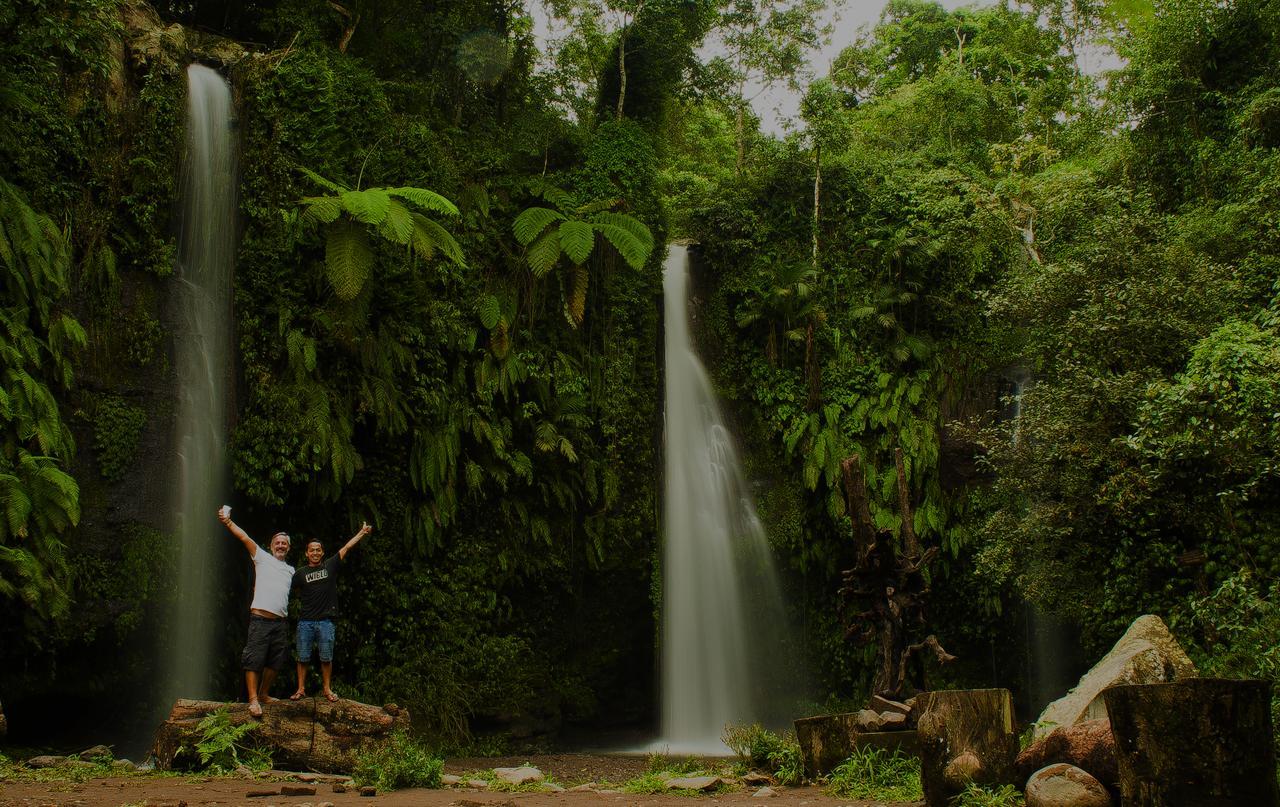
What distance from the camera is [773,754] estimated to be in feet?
27.5

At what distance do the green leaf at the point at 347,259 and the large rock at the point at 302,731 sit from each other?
17.3 feet

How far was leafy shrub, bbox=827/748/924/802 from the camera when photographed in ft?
22.6

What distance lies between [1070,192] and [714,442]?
6.93m

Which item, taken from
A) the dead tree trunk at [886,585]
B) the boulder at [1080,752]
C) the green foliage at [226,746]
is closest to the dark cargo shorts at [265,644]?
the green foliage at [226,746]

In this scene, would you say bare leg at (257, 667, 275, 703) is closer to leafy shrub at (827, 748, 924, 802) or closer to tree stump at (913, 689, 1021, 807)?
leafy shrub at (827, 748, 924, 802)

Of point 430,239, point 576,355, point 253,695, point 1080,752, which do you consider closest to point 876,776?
point 1080,752

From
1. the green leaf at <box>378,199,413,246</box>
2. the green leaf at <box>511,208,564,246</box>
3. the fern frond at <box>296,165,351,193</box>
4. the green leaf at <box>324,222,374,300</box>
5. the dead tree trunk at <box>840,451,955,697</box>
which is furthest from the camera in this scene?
the green leaf at <box>511,208,564,246</box>

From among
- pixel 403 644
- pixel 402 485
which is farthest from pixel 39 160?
pixel 403 644

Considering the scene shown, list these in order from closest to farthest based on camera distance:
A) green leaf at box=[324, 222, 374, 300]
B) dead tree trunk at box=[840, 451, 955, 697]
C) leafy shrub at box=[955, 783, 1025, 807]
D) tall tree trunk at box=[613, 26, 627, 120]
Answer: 1. leafy shrub at box=[955, 783, 1025, 807]
2. dead tree trunk at box=[840, 451, 955, 697]
3. green leaf at box=[324, 222, 374, 300]
4. tall tree trunk at box=[613, 26, 627, 120]

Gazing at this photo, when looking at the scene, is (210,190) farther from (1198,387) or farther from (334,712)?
(1198,387)

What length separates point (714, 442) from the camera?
1619 centimetres

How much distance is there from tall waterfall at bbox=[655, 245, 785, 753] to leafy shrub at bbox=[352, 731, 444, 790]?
22.0 ft

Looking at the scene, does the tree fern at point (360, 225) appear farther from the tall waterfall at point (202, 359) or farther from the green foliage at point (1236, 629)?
the green foliage at point (1236, 629)

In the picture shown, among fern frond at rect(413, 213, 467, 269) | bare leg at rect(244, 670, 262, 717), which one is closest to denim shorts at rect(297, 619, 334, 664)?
bare leg at rect(244, 670, 262, 717)
